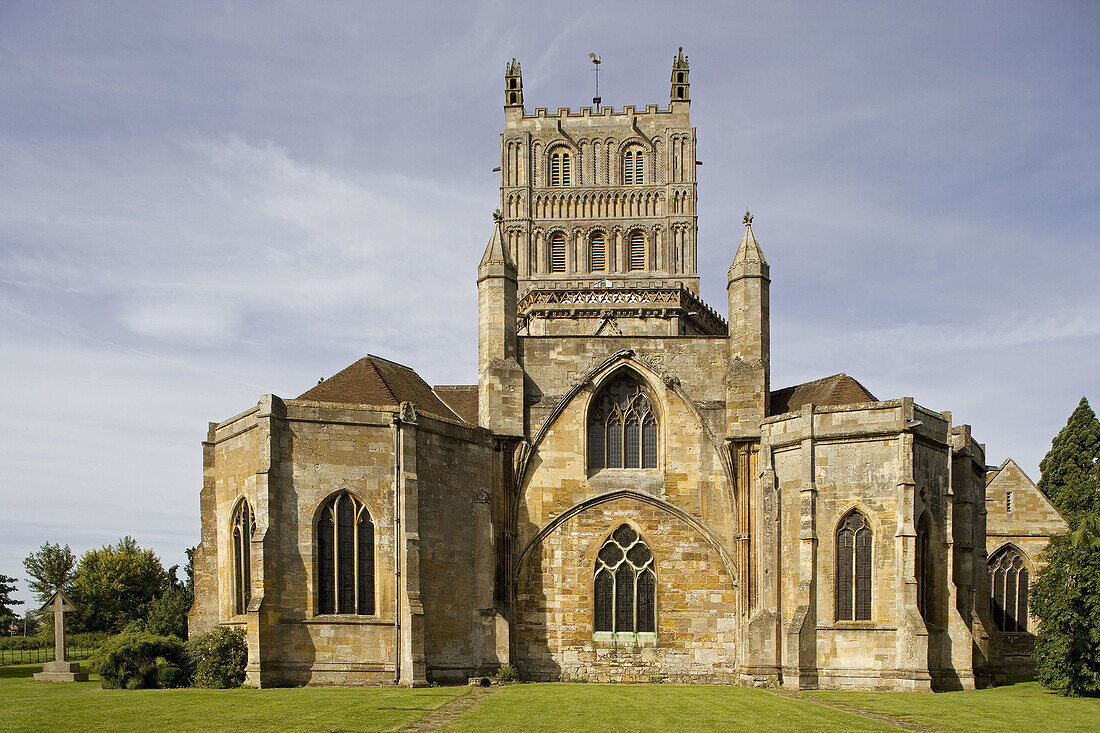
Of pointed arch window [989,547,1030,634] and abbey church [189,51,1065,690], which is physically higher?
abbey church [189,51,1065,690]

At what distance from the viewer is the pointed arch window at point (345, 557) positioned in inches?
1220

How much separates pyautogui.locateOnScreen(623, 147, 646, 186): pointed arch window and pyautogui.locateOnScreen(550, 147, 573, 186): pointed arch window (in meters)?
2.81

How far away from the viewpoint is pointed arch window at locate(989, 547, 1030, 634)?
158 ft

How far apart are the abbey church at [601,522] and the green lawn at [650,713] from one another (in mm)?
3644

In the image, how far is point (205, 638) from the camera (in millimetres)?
29750

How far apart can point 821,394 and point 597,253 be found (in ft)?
66.8

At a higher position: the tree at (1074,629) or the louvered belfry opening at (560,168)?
the louvered belfry opening at (560,168)

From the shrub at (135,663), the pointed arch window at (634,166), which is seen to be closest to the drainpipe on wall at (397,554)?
the shrub at (135,663)

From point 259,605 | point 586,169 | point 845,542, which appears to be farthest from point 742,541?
point 586,169

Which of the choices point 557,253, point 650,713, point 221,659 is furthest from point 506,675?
point 557,253

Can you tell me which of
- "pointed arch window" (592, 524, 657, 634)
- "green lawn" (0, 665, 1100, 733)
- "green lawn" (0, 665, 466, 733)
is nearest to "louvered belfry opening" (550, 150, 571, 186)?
"pointed arch window" (592, 524, 657, 634)

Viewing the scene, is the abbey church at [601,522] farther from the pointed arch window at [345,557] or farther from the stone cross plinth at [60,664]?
the stone cross plinth at [60,664]

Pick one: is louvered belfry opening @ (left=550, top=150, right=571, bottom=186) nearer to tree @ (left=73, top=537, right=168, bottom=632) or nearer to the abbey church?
the abbey church

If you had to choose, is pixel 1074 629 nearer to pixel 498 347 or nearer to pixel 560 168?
pixel 498 347
